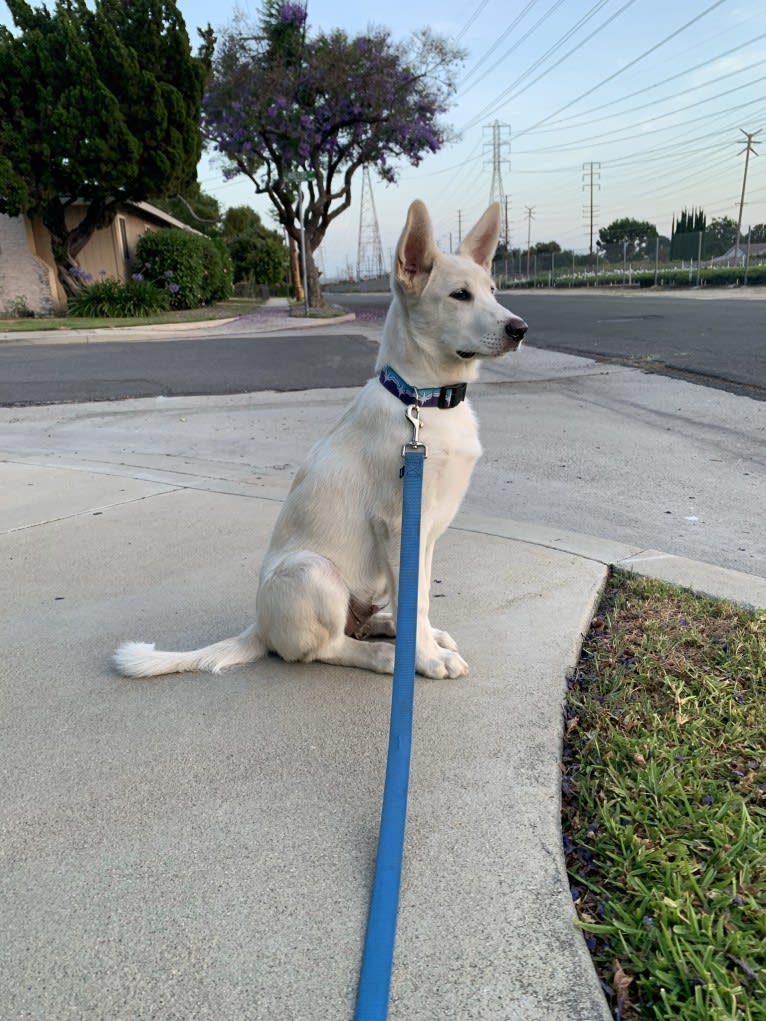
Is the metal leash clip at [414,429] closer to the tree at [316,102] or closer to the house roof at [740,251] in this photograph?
the tree at [316,102]

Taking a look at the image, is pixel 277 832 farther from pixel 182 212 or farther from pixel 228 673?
pixel 182 212

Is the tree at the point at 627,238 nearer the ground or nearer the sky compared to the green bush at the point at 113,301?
nearer the sky

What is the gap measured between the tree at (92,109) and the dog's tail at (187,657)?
62.3ft

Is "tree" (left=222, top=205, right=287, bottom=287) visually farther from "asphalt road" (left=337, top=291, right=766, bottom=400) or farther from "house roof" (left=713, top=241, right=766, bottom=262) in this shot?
"asphalt road" (left=337, top=291, right=766, bottom=400)

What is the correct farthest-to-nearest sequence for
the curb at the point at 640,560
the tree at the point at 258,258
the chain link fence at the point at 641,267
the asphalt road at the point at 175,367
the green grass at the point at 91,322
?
the tree at the point at 258,258
the chain link fence at the point at 641,267
the green grass at the point at 91,322
the asphalt road at the point at 175,367
the curb at the point at 640,560

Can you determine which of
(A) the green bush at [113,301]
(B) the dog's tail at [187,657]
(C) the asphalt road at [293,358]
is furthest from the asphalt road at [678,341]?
(A) the green bush at [113,301]

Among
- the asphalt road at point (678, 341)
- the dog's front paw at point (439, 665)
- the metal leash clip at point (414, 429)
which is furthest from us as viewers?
the asphalt road at point (678, 341)

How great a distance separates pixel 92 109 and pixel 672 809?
2090 cm

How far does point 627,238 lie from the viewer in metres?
62.8

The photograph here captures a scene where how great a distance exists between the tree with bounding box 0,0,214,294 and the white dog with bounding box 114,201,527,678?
1888 centimetres

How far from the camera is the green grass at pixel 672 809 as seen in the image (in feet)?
4.42

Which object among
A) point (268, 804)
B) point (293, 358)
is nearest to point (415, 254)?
point (268, 804)

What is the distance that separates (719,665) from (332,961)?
1.59 metres

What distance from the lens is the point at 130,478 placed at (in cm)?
507
